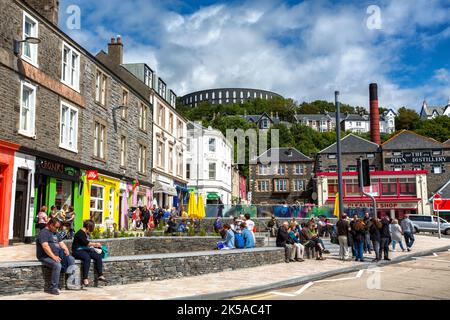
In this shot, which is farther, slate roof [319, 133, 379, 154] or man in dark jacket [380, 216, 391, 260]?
slate roof [319, 133, 379, 154]

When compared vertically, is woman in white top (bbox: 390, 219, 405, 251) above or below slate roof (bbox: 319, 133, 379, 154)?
below

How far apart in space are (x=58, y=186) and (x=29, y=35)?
719 cm

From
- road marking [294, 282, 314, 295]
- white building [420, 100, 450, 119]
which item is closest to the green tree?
white building [420, 100, 450, 119]

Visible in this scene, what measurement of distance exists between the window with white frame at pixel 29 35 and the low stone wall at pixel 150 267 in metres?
12.2

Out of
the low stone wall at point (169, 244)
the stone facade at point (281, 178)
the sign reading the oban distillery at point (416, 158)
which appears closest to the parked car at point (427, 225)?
the low stone wall at point (169, 244)

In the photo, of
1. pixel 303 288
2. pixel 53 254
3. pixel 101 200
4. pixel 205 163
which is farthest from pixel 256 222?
pixel 53 254

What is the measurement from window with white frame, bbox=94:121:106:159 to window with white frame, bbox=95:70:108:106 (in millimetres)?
1472

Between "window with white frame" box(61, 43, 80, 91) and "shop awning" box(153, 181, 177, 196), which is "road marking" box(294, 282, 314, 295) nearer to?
"window with white frame" box(61, 43, 80, 91)

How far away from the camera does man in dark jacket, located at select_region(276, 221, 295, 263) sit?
17.4 metres

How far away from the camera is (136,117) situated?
32844mm
